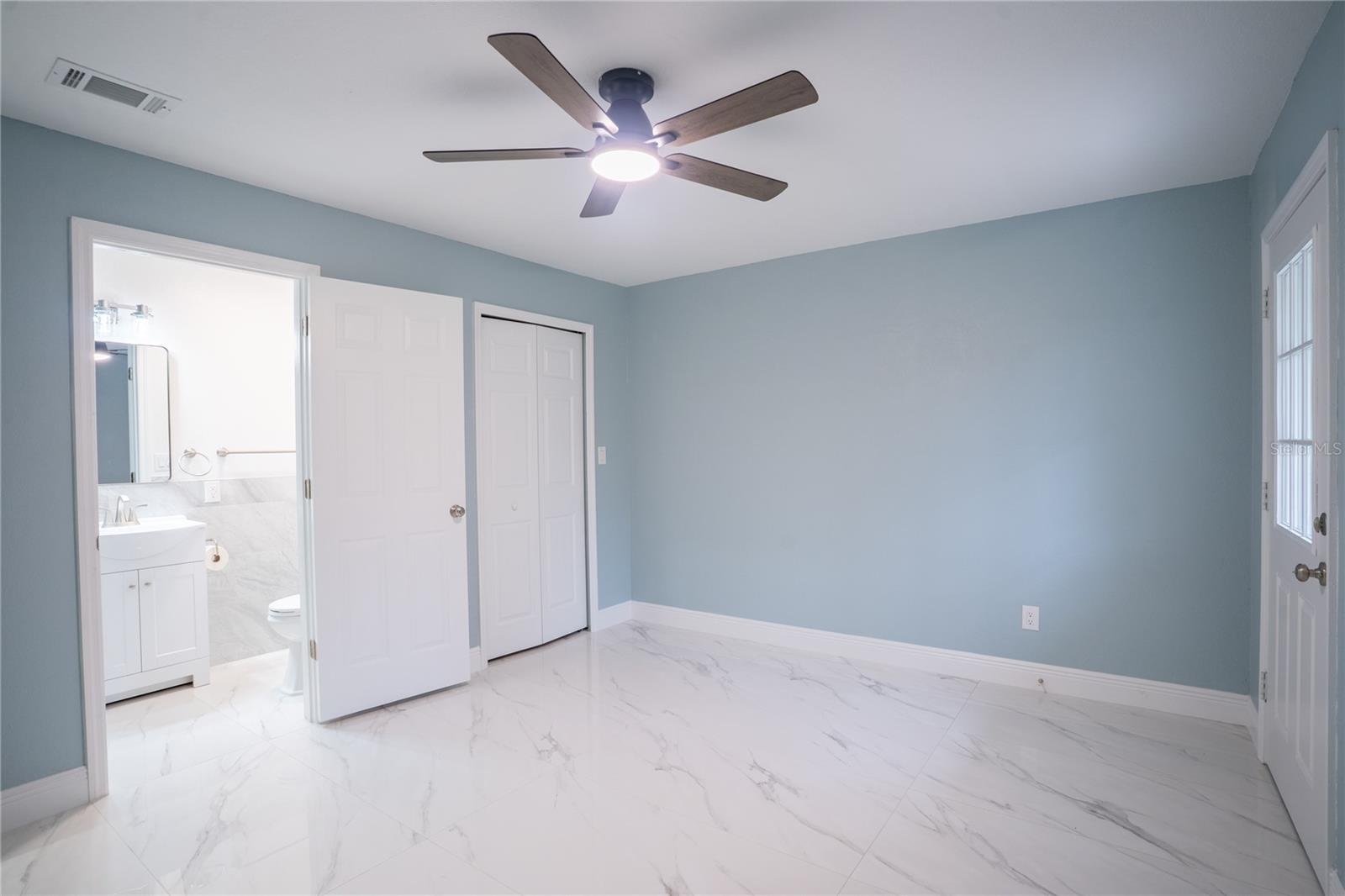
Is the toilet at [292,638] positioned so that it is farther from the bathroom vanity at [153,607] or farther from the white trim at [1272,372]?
the white trim at [1272,372]

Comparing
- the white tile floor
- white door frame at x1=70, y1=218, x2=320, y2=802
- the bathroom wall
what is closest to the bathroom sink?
the bathroom wall

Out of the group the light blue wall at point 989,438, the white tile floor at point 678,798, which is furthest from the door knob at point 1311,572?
the light blue wall at point 989,438

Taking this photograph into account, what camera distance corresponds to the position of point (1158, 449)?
10.0 ft

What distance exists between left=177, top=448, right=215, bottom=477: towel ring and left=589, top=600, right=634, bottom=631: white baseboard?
2.71 metres

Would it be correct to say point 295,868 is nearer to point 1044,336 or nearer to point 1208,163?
point 1044,336

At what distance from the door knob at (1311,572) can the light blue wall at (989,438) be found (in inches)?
43.3

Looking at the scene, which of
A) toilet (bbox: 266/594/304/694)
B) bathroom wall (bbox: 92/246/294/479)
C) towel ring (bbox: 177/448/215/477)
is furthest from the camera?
towel ring (bbox: 177/448/215/477)

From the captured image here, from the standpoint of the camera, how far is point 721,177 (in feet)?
7.26

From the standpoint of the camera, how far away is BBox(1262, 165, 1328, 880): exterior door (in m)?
1.82

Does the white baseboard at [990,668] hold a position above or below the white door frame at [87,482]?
below

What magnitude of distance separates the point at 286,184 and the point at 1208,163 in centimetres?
406

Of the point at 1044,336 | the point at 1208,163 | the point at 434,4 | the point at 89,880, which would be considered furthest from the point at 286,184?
the point at 1208,163

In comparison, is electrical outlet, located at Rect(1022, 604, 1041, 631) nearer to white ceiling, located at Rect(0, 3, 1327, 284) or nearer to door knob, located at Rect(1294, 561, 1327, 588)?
door knob, located at Rect(1294, 561, 1327, 588)

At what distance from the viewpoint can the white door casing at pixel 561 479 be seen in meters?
4.30
